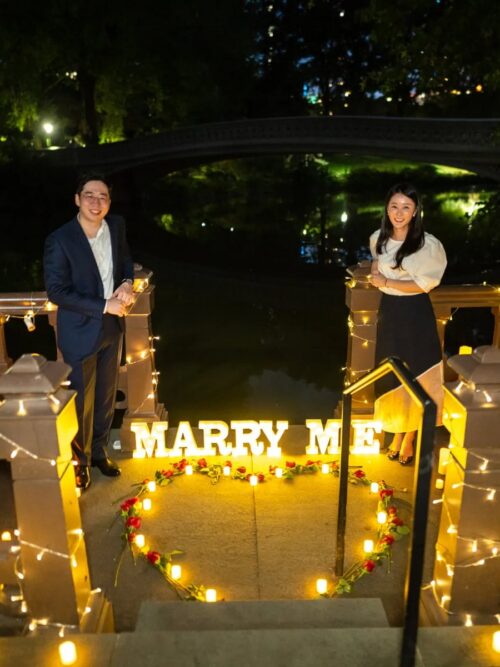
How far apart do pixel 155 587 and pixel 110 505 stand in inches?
37.1

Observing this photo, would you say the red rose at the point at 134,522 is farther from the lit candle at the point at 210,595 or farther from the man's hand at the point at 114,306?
the man's hand at the point at 114,306

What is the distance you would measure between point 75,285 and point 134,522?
Answer: 1.60 meters

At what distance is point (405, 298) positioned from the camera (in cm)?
448

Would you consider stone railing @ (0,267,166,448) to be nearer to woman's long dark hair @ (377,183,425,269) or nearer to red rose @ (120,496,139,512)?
red rose @ (120,496,139,512)

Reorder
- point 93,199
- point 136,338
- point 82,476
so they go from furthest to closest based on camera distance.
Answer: point 136,338 < point 82,476 < point 93,199

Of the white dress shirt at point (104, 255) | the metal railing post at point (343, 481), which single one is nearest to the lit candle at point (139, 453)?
the white dress shirt at point (104, 255)

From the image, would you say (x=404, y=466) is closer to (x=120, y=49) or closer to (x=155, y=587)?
(x=155, y=587)

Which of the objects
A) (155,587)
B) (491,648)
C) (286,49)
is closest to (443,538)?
(491,648)

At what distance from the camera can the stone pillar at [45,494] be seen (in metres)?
2.76

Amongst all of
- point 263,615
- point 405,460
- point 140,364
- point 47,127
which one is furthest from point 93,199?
point 47,127

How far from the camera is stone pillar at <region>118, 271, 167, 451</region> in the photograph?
17.3ft

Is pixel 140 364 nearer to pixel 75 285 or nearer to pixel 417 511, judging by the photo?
pixel 75 285

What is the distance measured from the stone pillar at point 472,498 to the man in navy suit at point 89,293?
2334 millimetres

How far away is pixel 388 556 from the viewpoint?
12.9 ft
